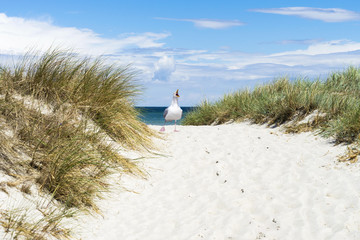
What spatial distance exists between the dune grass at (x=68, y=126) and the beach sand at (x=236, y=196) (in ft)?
1.38

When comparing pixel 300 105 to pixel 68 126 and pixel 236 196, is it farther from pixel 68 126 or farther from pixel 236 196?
pixel 68 126

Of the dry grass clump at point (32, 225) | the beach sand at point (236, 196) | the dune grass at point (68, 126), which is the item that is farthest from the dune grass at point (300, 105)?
the dry grass clump at point (32, 225)

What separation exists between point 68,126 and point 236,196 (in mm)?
2850

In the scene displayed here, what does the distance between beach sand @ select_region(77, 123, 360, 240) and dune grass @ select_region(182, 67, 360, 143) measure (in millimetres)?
662

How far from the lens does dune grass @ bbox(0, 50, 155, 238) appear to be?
4.40 metres

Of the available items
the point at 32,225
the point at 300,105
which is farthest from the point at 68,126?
the point at 300,105

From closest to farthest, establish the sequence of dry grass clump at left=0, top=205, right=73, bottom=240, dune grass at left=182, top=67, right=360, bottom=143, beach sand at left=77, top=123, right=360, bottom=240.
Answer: dry grass clump at left=0, top=205, right=73, bottom=240
beach sand at left=77, top=123, right=360, bottom=240
dune grass at left=182, top=67, right=360, bottom=143

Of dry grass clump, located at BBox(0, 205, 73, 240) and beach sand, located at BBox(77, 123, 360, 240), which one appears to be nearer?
dry grass clump, located at BBox(0, 205, 73, 240)

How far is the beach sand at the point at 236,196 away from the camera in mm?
4062

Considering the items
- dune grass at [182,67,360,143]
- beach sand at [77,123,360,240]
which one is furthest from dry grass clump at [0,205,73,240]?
dune grass at [182,67,360,143]

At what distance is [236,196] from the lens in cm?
501

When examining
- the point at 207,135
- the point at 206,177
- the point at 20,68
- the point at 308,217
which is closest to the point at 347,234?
the point at 308,217

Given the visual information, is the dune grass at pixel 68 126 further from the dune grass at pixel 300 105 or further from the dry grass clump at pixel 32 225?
the dune grass at pixel 300 105

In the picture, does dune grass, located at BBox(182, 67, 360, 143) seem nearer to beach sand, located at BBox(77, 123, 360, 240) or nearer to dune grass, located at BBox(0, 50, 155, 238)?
beach sand, located at BBox(77, 123, 360, 240)
